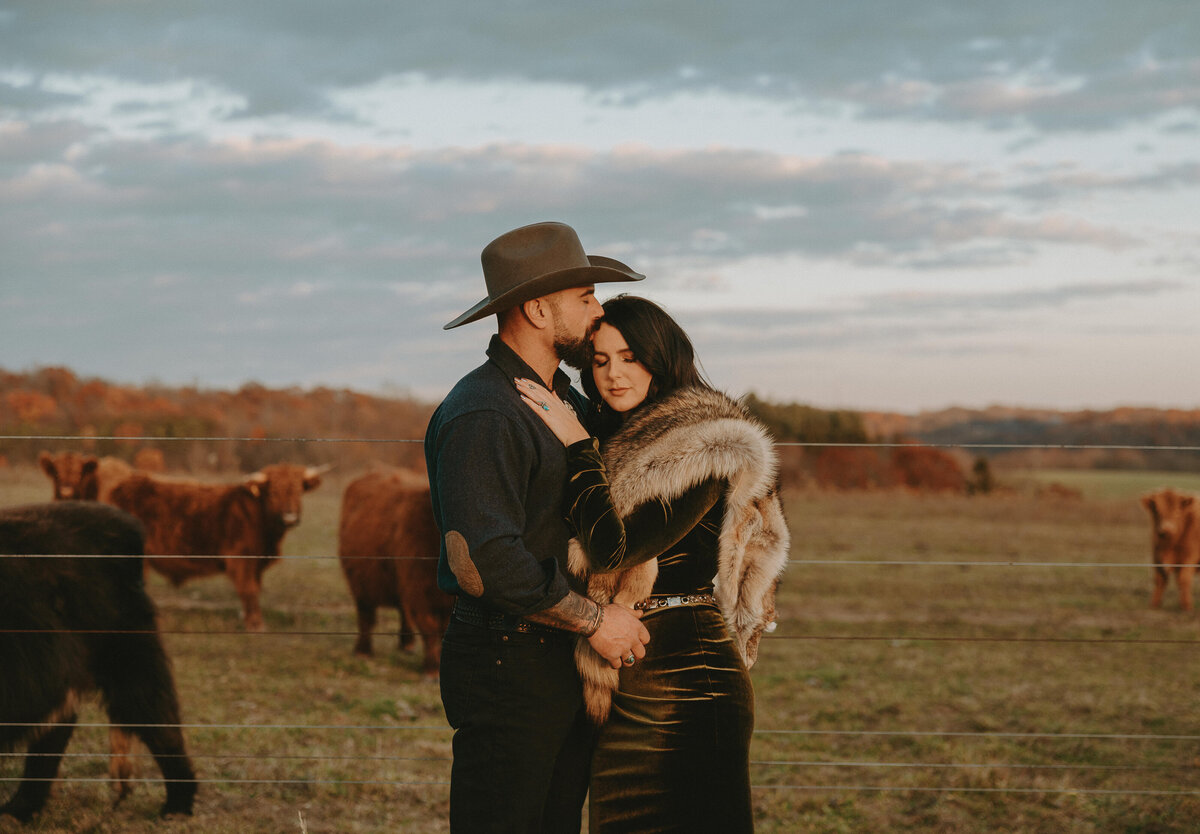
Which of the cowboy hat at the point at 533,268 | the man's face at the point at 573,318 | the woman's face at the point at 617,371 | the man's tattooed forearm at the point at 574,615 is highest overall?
the cowboy hat at the point at 533,268

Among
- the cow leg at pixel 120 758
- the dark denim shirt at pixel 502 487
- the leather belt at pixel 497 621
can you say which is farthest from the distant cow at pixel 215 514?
the dark denim shirt at pixel 502 487

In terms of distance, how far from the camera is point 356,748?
18.8ft

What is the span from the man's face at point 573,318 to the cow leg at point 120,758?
3.39 metres

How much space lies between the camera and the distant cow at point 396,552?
7.96 metres

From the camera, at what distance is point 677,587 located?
2.40 metres

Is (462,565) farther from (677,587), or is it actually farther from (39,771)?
(39,771)

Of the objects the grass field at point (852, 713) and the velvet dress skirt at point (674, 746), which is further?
the grass field at point (852, 713)

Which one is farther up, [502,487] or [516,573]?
[502,487]

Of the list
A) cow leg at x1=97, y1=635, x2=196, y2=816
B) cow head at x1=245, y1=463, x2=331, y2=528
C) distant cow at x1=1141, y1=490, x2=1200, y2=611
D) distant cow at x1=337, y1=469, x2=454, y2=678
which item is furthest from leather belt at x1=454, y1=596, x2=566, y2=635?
distant cow at x1=1141, y1=490, x2=1200, y2=611

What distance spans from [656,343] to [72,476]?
10508mm

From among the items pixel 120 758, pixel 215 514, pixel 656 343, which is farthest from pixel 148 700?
pixel 215 514

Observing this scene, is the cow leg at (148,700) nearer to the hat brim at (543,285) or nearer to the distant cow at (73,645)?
the distant cow at (73,645)

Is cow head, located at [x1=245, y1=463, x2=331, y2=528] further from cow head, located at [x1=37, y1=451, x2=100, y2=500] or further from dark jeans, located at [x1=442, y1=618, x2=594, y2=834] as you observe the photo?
dark jeans, located at [x1=442, y1=618, x2=594, y2=834]

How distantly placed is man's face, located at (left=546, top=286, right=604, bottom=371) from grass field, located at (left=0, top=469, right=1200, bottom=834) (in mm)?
1196
